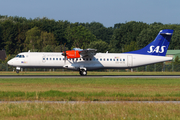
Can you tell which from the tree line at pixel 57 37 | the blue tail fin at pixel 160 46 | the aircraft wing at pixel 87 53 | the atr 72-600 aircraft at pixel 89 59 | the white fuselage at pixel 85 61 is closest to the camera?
the aircraft wing at pixel 87 53

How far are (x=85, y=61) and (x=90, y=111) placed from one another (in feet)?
96.7

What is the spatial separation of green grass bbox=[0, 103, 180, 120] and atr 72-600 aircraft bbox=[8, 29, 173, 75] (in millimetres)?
26653

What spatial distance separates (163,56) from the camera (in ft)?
147

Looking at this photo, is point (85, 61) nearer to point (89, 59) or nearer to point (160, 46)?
point (89, 59)

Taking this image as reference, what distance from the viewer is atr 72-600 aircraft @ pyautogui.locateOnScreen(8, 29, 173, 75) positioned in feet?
140

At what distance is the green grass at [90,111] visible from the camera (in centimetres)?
1273

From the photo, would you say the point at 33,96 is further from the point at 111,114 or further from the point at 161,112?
the point at 161,112

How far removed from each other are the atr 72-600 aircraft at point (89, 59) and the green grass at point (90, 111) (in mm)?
26653

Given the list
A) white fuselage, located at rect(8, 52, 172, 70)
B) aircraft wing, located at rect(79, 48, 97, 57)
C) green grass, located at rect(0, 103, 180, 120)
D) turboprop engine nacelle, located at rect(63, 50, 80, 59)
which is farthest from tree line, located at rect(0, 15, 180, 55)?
green grass, located at rect(0, 103, 180, 120)

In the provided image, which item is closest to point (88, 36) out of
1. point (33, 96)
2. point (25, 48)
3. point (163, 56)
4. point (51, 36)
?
point (51, 36)

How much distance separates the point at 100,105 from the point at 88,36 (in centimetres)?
11210

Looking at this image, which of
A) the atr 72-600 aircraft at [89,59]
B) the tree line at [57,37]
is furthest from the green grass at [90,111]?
the tree line at [57,37]

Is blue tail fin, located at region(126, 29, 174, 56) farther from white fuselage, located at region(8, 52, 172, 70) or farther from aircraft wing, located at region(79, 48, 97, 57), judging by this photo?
aircraft wing, located at region(79, 48, 97, 57)

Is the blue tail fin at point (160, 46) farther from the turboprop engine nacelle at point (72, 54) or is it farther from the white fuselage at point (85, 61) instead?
the turboprop engine nacelle at point (72, 54)
